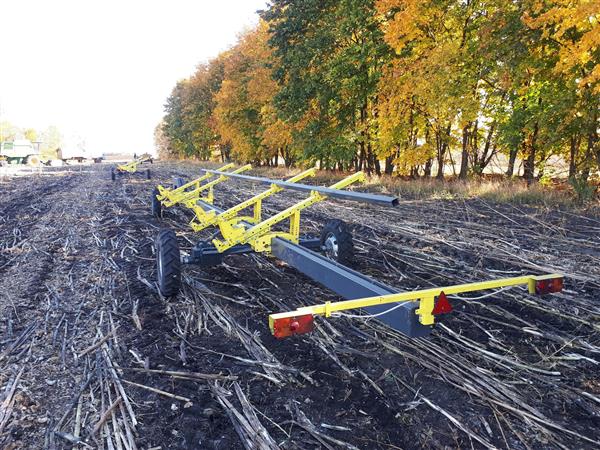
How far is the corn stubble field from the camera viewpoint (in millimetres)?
2799

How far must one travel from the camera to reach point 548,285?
356 cm

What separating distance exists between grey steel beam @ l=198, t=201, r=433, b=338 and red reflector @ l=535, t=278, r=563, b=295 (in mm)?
1219

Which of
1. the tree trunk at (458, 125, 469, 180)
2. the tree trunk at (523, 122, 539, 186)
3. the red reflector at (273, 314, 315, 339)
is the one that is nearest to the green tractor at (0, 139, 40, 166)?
the tree trunk at (458, 125, 469, 180)

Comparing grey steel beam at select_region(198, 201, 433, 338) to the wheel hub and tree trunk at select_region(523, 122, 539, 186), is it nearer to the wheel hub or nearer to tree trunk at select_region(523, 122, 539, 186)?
the wheel hub

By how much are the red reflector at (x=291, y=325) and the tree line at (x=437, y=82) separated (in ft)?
31.4

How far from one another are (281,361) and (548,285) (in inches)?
93.4

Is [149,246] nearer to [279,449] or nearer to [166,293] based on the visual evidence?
[166,293]

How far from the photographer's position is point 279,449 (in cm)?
262

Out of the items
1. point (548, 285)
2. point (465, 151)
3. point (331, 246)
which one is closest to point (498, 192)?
point (465, 151)

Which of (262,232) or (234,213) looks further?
(234,213)

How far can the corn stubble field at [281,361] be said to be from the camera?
9.18 feet

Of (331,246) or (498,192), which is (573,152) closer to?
(498,192)

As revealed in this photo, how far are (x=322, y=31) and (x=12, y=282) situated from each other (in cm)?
1845

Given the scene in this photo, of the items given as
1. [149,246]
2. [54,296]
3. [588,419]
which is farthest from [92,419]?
[149,246]
